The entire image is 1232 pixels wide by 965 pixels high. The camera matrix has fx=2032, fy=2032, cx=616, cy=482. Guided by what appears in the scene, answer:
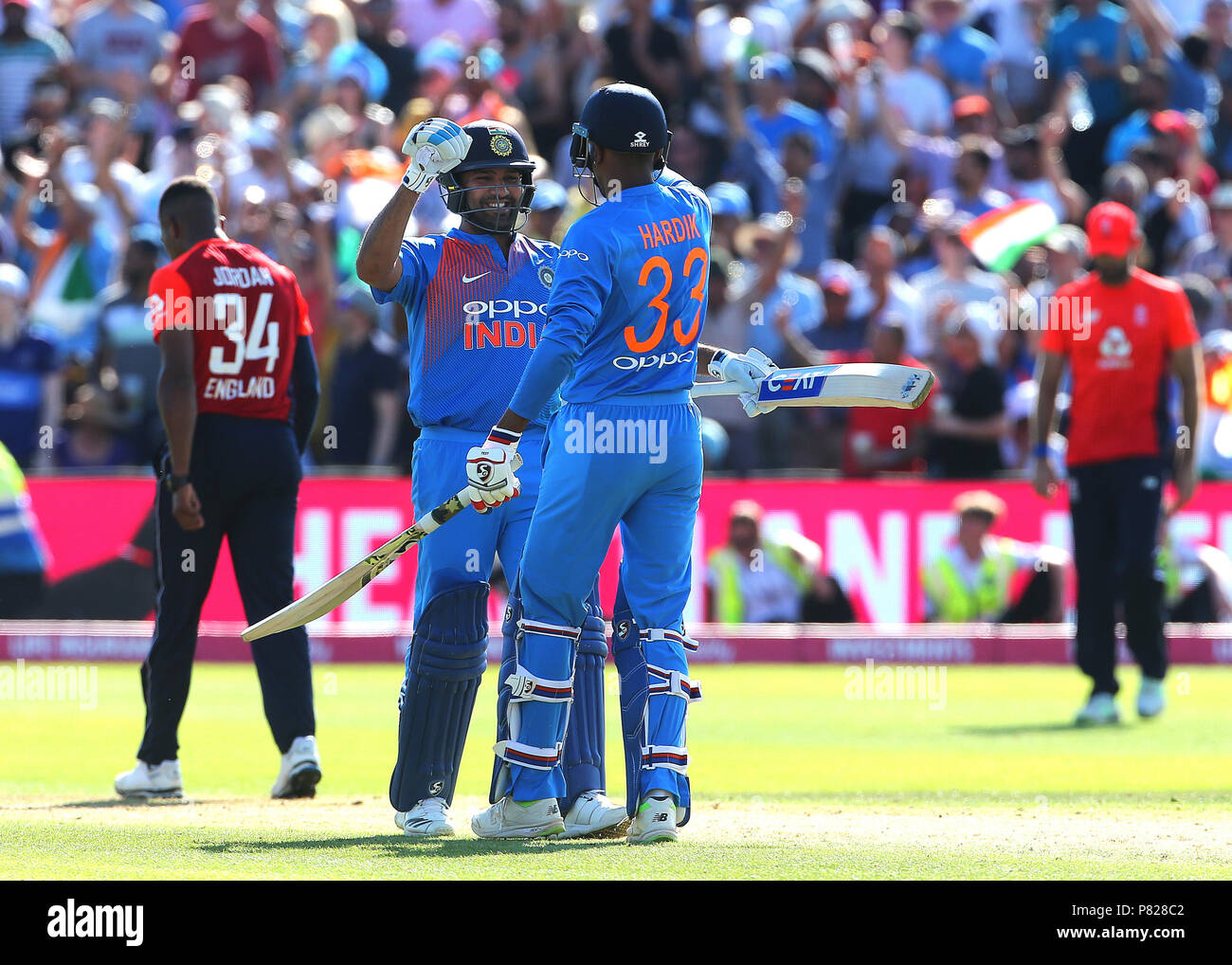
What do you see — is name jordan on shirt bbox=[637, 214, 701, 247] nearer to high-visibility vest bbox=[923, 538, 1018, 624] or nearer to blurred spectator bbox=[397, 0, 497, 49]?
high-visibility vest bbox=[923, 538, 1018, 624]

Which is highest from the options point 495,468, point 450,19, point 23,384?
A: point 450,19

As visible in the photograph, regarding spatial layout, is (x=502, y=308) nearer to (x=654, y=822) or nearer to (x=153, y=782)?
(x=654, y=822)

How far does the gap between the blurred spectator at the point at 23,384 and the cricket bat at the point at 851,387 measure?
411 inches

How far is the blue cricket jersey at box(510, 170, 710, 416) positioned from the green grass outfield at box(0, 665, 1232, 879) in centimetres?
163

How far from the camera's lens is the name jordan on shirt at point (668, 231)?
7125 millimetres

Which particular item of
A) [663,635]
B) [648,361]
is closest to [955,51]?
[648,361]

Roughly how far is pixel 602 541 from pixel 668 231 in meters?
1.12

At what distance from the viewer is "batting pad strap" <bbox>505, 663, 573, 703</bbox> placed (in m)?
7.23

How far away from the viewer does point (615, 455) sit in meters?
7.13

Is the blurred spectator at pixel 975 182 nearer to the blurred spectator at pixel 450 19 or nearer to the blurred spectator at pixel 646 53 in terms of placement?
the blurred spectator at pixel 646 53

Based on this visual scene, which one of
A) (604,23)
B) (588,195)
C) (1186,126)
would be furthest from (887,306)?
(588,195)

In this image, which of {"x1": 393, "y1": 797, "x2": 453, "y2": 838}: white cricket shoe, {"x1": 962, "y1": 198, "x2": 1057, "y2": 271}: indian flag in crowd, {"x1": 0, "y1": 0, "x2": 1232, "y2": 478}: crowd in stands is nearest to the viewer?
{"x1": 393, "y1": 797, "x2": 453, "y2": 838}: white cricket shoe

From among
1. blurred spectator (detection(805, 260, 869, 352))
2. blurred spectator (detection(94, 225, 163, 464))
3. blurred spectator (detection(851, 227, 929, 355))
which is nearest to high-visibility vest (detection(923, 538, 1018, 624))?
blurred spectator (detection(805, 260, 869, 352))

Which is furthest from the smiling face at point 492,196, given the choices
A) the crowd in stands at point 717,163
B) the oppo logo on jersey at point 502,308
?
the crowd in stands at point 717,163
